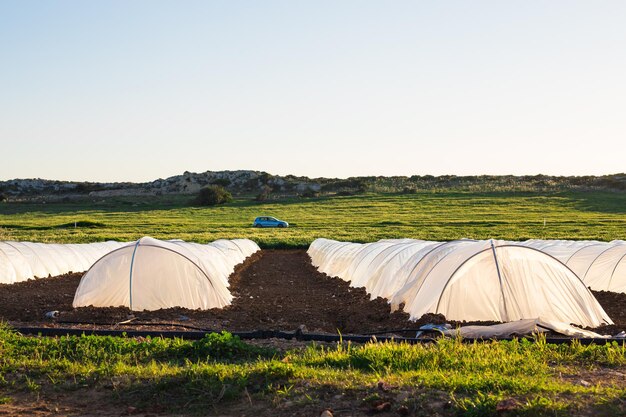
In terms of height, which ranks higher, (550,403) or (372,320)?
(550,403)

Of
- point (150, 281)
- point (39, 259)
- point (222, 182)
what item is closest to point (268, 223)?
point (39, 259)

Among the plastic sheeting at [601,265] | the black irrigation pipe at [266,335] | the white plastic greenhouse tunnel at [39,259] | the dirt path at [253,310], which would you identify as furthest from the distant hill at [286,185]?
the black irrigation pipe at [266,335]

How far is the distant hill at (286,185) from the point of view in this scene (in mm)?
88562

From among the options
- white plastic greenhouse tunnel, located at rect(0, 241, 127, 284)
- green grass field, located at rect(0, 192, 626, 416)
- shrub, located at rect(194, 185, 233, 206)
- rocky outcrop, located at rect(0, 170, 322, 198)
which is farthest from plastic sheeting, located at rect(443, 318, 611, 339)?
rocky outcrop, located at rect(0, 170, 322, 198)

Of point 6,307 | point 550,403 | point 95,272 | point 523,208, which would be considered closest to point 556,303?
point 550,403

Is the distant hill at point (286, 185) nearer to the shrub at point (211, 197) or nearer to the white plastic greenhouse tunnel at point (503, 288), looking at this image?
the shrub at point (211, 197)

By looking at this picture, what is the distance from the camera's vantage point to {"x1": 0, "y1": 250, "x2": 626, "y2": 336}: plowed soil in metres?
12.4

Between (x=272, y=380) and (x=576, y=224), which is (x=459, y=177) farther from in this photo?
(x=272, y=380)

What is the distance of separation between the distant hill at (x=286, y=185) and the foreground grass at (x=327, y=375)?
250ft

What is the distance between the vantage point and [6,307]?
46.2 feet

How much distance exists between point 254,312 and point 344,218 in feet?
149

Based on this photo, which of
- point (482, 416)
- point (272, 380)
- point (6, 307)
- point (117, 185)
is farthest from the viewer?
point (117, 185)

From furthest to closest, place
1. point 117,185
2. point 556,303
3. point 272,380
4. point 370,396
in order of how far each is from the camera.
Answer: point 117,185
point 556,303
point 272,380
point 370,396

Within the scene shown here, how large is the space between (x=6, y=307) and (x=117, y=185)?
106 metres
